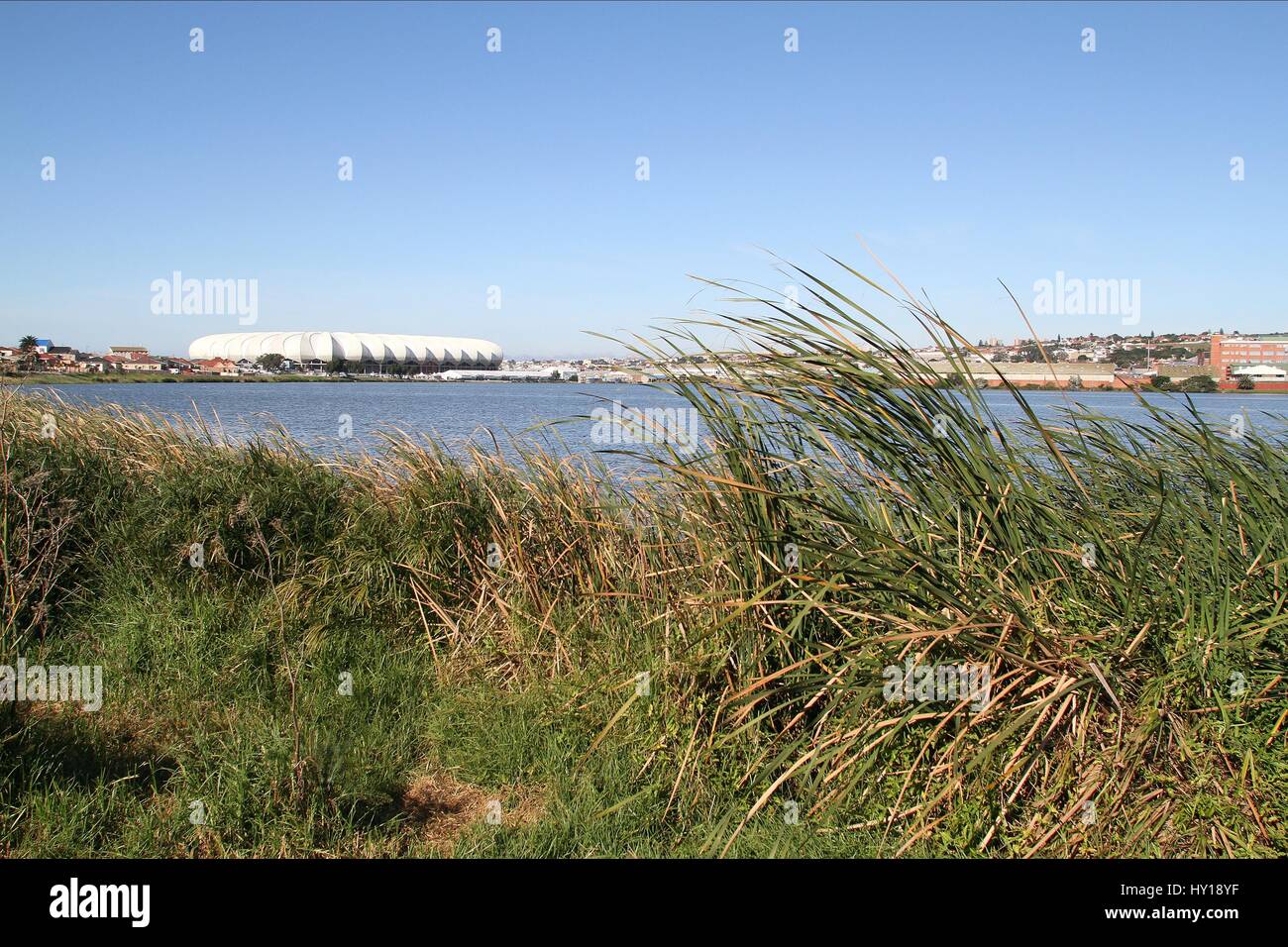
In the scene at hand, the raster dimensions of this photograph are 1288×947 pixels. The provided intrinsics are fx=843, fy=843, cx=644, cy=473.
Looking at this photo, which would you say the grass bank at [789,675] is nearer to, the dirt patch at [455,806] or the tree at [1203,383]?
the dirt patch at [455,806]

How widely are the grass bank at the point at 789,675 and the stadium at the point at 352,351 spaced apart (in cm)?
6880

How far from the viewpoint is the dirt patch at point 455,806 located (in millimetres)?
3572

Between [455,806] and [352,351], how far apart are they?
74849 millimetres

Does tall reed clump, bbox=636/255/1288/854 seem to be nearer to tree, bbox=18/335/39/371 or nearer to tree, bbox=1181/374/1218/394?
tree, bbox=1181/374/1218/394

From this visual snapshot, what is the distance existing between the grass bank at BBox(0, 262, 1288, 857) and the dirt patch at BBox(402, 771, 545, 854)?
2cm

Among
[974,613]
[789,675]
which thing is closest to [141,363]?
[789,675]

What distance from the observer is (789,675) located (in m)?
3.63

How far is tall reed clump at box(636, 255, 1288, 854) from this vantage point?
3.11 metres

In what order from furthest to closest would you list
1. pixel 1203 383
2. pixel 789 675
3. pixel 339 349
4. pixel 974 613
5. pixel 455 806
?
1. pixel 339 349
2. pixel 1203 383
3. pixel 455 806
4. pixel 789 675
5. pixel 974 613

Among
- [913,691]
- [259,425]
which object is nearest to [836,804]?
[913,691]

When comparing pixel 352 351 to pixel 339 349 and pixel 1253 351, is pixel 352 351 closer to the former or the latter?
pixel 339 349

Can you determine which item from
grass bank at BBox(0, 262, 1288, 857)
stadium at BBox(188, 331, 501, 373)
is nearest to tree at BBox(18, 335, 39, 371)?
grass bank at BBox(0, 262, 1288, 857)
